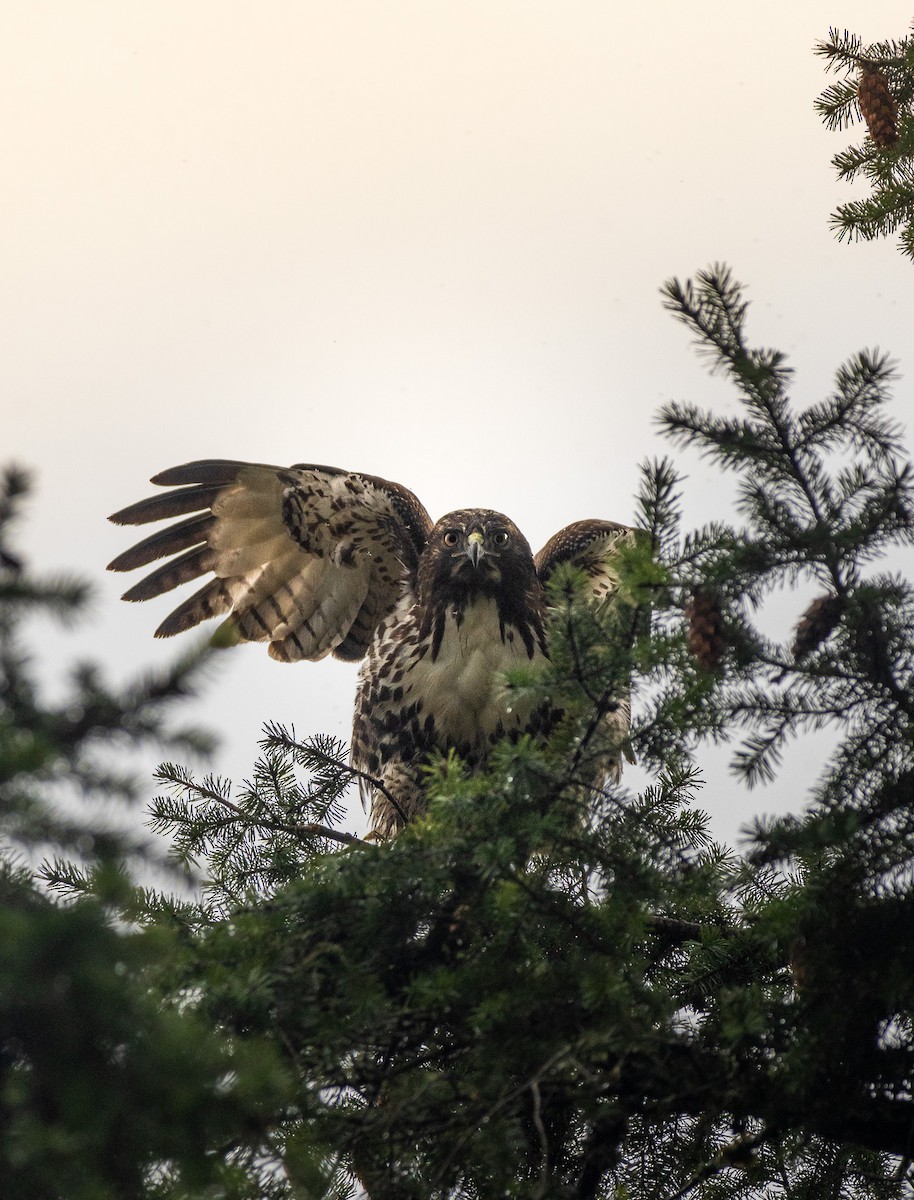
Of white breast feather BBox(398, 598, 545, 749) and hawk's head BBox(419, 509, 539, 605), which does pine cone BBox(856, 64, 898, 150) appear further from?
white breast feather BBox(398, 598, 545, 749)

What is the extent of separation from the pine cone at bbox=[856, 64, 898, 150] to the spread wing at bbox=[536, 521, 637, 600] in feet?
7.01

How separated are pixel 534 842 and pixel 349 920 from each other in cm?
46

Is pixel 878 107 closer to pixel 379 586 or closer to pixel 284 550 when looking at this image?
pixel 379 586

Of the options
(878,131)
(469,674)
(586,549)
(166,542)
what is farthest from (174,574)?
(878,131)

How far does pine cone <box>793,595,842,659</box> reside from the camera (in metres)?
2.46

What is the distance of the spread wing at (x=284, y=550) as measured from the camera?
602cm

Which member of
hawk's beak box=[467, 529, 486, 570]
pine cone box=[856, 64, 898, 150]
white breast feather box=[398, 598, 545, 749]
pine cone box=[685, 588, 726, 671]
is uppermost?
pine cone box=[856, 64, 898, 150]

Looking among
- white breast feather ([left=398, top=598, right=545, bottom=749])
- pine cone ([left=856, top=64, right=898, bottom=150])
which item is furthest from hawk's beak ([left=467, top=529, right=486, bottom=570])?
pine cone ([left=856, top=64, right=898, bottom=150])

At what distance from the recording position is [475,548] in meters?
5.34

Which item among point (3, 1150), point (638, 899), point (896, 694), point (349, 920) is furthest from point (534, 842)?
point (3, 1150)

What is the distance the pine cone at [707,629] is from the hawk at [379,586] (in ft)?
9.01

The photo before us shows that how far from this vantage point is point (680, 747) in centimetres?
260

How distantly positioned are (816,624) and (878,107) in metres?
2.70

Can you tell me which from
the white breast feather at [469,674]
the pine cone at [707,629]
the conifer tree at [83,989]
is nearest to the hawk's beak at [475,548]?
the white breast feather at [469,674]
